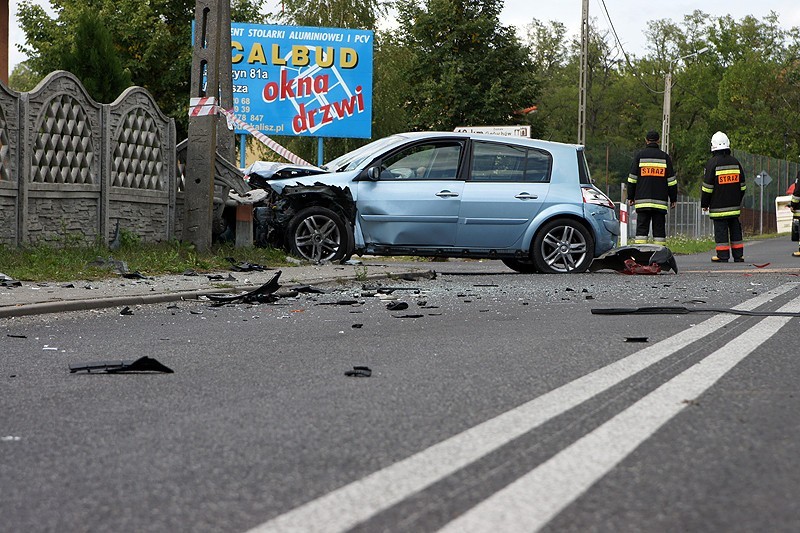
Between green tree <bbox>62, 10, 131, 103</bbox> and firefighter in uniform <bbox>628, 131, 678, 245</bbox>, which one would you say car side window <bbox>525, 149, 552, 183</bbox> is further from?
green tree <bbox>62, 10, 131, 103</bbox>

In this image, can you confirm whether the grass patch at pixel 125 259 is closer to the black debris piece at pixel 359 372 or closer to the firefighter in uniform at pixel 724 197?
the black debris piece at pixel 359 372

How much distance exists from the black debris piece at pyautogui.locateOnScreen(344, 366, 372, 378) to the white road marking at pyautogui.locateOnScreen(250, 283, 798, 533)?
1.02 metres

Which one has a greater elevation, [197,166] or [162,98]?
[162,98]

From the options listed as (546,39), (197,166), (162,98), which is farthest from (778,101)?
(197,166)

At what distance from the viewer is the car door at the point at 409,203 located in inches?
559

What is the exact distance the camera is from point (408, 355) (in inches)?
262

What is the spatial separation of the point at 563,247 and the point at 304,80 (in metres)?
17.8

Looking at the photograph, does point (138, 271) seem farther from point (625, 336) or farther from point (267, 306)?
point (625, 336)

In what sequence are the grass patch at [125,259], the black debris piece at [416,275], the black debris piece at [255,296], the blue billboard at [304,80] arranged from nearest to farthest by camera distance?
the black debris piece at [255,296] → the grass patch at [125,259] → the black debris piece at [416,275] → the blue billboard at [304,80]

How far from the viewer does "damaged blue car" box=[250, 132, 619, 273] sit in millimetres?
14227

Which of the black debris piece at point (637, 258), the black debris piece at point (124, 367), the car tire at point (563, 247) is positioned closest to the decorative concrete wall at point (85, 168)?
the car tire at point (563, 247)

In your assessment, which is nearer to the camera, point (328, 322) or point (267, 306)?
point (328, 322)

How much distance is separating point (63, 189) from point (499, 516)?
11.4 metres

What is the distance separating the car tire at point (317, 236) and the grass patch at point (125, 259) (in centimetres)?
32
